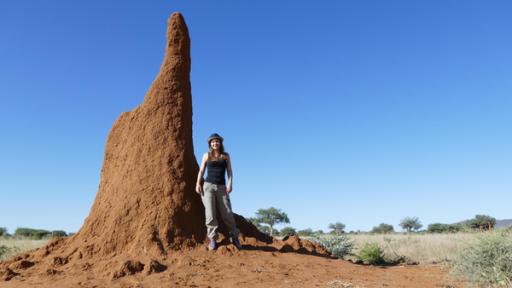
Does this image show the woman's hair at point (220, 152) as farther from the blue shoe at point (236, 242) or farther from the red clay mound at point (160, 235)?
the blue shoe at point (236, 242)

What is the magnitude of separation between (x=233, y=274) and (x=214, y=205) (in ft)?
4.48

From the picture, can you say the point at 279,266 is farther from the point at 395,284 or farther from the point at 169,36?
the point at 169,36

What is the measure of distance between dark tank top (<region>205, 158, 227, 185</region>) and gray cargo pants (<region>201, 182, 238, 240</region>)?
8cm

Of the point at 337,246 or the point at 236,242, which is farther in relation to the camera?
the point at 337,246

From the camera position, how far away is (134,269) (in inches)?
256

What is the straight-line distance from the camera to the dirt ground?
6.14m

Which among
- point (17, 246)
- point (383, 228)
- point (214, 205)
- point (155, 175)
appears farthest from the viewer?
point (383, 228)

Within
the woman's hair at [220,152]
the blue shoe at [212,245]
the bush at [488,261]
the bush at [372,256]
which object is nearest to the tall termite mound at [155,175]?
the blue shoe at [212,245]

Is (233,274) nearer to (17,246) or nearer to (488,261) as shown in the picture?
(488,261)

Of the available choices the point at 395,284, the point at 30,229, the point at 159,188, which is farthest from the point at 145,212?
the point at 30,229

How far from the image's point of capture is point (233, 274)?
6406 mm

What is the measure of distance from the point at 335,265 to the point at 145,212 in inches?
143

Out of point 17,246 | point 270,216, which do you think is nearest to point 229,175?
point 17,246

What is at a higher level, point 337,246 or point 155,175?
point 155,175
